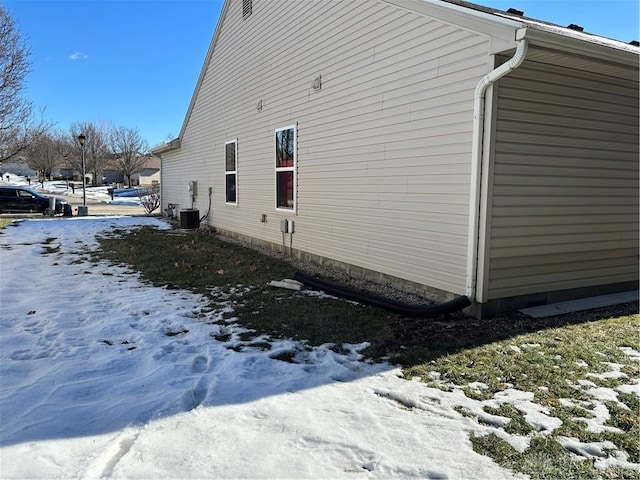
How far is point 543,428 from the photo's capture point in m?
2.43

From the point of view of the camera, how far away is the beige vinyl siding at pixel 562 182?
4.40m

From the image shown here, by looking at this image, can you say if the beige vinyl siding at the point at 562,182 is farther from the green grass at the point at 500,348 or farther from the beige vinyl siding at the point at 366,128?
the green grass at the point at 500,348

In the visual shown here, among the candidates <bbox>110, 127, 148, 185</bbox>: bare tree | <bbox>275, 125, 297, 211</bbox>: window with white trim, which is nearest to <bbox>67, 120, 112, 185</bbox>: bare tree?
<bbox>110, 127, 148, 185</bbox>: bare tree

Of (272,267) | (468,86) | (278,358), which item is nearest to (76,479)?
(278,358)

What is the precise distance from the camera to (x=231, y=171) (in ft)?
35.8

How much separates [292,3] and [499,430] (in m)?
7.95

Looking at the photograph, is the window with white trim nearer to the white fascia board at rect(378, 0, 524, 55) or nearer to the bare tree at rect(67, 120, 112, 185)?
the white fascia board at rect(378, 0, 524, 55)

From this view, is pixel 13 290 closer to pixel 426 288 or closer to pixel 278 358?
pixel 278 358

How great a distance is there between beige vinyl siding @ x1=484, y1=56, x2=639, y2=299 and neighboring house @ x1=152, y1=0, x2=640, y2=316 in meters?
0.02

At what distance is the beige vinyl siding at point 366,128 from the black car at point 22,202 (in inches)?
557

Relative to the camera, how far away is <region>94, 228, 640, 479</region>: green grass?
2.28m

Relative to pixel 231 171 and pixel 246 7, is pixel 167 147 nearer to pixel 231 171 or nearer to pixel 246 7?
pixel 231 171

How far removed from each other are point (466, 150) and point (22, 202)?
2104 cm

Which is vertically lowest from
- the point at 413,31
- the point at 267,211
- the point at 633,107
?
the point at 267,211
